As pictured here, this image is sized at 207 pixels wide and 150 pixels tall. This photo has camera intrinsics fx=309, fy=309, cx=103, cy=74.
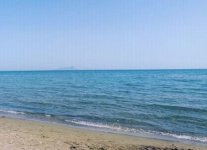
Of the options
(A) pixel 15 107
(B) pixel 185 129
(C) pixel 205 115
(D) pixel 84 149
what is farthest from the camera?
(A) pixel 15 107

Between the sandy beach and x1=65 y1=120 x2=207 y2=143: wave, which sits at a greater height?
the sandy beach

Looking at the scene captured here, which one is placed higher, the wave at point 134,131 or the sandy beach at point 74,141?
the sandy beach at point 74,141

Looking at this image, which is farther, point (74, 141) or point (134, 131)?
point (134, 131)

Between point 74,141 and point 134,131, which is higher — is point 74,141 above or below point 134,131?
above

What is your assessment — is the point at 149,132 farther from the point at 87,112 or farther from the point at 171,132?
the point at 87,112

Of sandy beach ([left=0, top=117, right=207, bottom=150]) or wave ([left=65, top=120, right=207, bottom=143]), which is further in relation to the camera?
wave ([left=65, top=120, right=207, bottom=143])

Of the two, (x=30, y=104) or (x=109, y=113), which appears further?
(x=30, y=104)

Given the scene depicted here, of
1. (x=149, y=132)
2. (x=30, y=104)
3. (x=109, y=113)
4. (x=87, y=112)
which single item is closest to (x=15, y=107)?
(x=30, y=104)

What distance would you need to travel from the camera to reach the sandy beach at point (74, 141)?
444 inches

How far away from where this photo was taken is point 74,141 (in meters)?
12.6

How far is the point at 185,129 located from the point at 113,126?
381 centimetres

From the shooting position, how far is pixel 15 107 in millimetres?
24938

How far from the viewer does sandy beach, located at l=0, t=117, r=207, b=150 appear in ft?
37.0

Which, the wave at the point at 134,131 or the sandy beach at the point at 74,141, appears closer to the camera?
the sandy beach at the point at 74,141
